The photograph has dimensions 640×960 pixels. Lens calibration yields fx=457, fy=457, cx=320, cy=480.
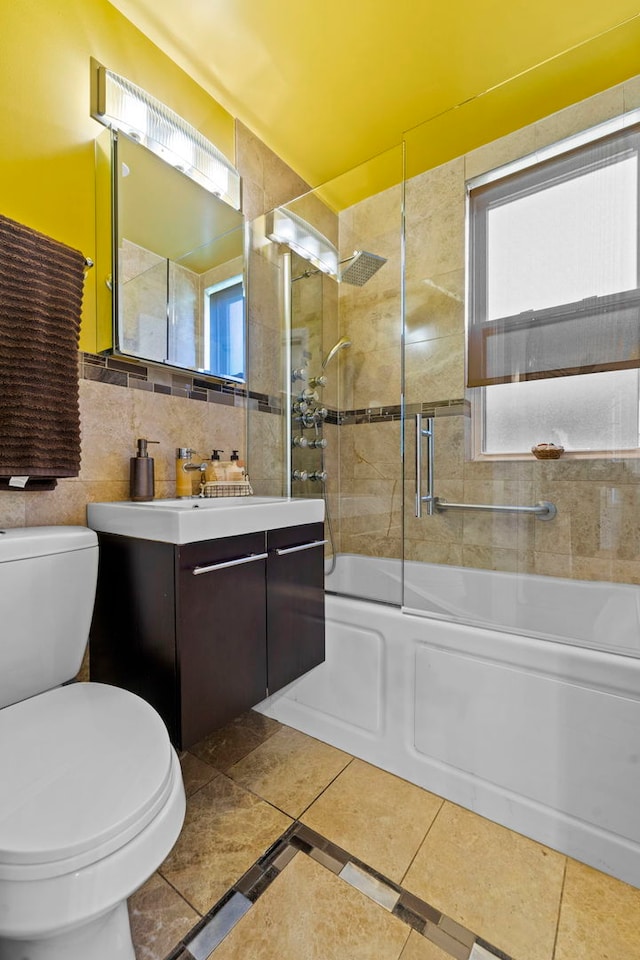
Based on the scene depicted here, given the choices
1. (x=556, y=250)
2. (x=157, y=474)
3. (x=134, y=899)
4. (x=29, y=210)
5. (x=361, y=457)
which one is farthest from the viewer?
(x=361, y=457)

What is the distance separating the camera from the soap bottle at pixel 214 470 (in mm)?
1788

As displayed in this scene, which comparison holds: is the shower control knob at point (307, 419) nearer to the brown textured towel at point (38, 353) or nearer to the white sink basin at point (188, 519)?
the white sink basin at point (188, 519)

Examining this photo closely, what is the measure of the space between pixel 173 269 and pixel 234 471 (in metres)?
0.79

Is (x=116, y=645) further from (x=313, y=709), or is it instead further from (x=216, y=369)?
(x=216, y=369)

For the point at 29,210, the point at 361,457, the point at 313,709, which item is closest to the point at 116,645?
the point at 313,709

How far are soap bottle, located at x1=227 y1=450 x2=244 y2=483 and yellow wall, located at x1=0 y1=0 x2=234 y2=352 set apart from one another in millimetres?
658

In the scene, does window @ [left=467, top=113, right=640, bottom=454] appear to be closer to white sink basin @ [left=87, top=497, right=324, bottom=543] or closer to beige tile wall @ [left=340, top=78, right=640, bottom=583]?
beige tile wall @ [left=340, top=78, right=640, bottom=583]

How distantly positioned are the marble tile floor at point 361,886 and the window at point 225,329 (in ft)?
4.96

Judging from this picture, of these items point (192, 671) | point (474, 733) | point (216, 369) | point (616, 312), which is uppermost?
point (616, 312)

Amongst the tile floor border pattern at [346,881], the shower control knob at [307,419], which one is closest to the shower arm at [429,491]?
the shower control knob at [307,419]

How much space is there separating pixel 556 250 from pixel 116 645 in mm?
2246

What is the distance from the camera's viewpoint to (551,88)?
1828mm

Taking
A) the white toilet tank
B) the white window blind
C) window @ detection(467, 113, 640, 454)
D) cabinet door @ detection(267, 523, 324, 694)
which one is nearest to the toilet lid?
the white toilet tank

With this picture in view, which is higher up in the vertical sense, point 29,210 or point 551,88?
point 551,88
